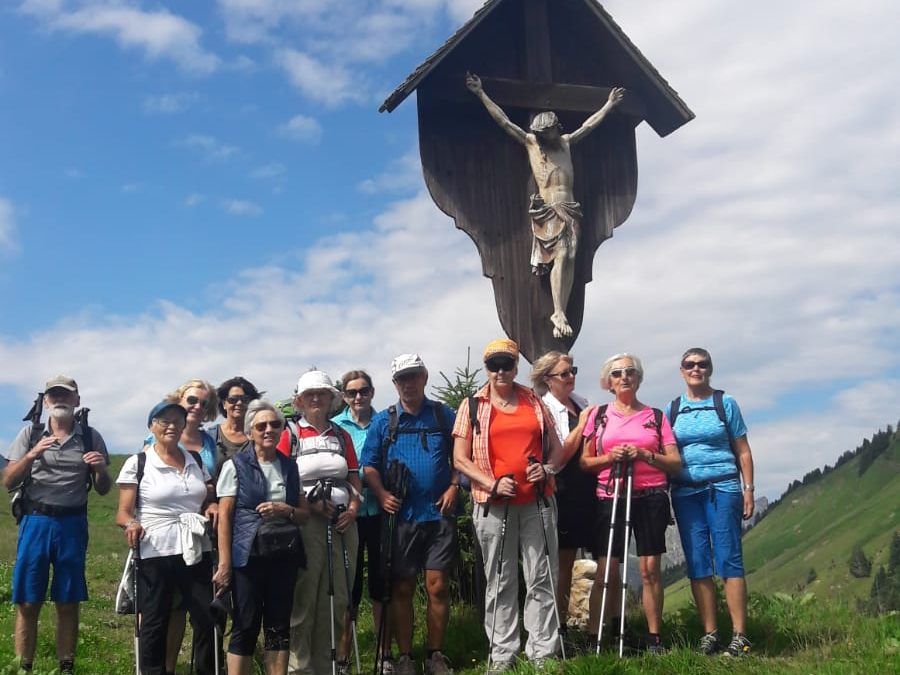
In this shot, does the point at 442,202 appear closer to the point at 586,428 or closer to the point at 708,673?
the point at 586,428

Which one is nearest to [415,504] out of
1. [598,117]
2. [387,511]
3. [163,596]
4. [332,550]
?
[387,511]

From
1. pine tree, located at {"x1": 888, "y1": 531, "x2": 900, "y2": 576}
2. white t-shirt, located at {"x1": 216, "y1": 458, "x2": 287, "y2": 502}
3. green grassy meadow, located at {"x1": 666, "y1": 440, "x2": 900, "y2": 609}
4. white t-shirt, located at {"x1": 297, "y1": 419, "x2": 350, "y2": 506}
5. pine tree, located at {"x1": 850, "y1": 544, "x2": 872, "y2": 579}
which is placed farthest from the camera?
green grassy meadow, located at {"x1": 666, "y1": 440, "x2": 900, "y2": 609}

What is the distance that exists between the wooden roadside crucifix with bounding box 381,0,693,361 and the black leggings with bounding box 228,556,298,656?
11.4 feet

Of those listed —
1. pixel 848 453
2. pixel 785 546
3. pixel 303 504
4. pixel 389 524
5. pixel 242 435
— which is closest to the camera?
pixel 303 504

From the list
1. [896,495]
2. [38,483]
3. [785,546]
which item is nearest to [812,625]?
[38,483]

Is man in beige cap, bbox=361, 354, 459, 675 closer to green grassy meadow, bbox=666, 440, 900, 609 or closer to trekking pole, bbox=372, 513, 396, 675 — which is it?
trekking pole, bbox=372, 513, 396, 675

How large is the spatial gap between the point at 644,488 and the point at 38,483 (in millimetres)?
4244

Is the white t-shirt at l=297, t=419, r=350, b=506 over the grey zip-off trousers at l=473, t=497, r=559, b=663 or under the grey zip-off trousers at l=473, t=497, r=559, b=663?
over

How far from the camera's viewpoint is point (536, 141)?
29.1 feet

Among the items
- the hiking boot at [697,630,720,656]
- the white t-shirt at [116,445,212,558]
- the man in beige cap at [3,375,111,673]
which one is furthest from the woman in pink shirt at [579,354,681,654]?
the man in beige cap at [3,375,111,673]

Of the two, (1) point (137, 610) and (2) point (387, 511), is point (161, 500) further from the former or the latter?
(2) point (387, 511)

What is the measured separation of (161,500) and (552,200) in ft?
14.7

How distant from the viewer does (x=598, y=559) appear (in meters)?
6.73

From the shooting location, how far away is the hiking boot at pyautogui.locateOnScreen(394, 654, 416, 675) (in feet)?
21.5
